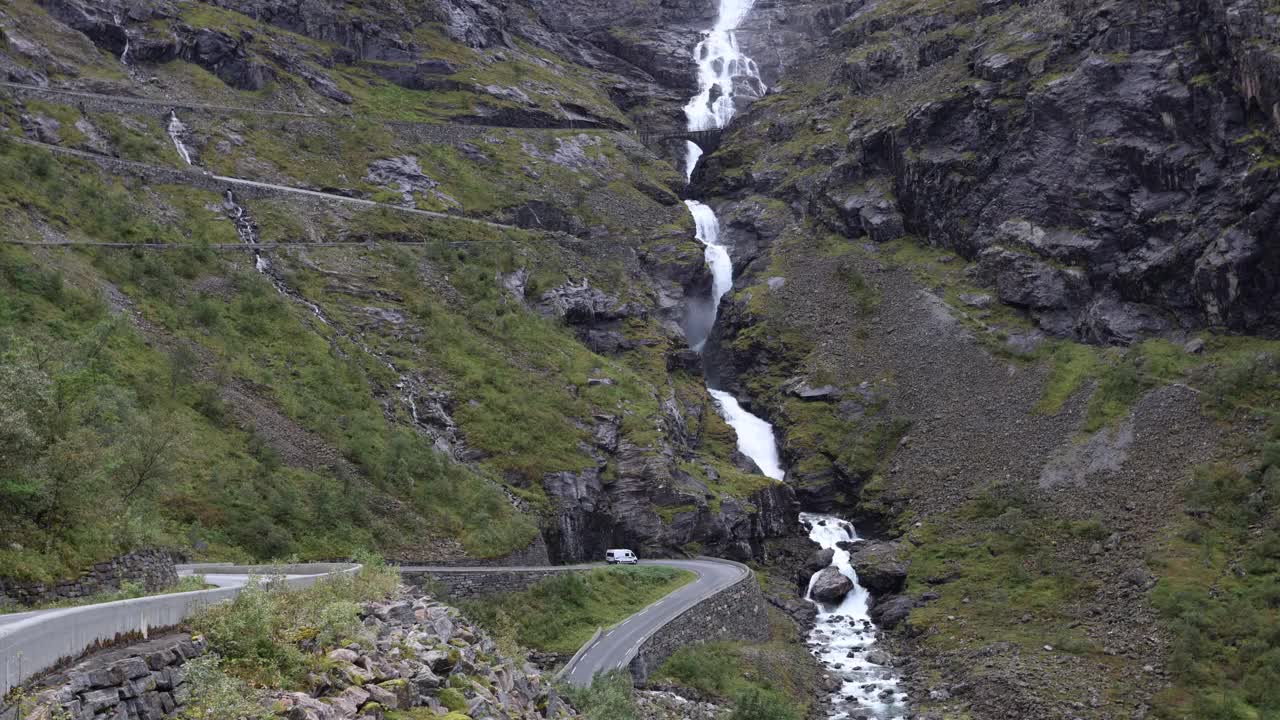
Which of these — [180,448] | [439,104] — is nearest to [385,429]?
[180,448]

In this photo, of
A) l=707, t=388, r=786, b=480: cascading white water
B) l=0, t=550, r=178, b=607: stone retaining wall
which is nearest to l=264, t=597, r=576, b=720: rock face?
l=0, t=550, r=178, b=607: stone retaining wall

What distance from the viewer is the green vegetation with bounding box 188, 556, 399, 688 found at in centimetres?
1061

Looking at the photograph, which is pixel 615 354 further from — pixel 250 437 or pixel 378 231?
pixel 250 437

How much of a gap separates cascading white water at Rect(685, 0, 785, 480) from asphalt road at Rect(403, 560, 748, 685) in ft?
69.1

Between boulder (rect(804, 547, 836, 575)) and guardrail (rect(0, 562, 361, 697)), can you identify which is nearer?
guardrail (rect(0, 562, 361, 697))

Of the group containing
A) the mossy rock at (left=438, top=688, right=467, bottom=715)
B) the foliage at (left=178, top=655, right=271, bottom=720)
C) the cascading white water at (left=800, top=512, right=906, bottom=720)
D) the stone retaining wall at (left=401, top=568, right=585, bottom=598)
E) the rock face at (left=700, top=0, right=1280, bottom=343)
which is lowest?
the cascading white water at (left=800, top=512, right=906, bottom=720)

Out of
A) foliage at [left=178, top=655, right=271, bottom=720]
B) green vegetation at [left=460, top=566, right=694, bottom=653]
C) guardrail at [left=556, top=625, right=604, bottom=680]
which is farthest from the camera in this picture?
green vegetation at [left=460, top=566, right=694, bottom=653]

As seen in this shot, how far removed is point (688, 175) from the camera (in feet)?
356

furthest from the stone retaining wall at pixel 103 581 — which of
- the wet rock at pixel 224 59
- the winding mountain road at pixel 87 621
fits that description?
the wet rock at pixel 224 59

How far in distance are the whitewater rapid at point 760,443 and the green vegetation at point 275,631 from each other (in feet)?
86.9

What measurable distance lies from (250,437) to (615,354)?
33.6 metres

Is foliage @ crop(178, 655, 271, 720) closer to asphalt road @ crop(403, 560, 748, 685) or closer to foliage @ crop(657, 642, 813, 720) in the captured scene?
asphalt road @ crop(403, 560, 748, 685)

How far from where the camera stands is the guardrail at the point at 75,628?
7.97m

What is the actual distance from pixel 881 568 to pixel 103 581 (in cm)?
4192
